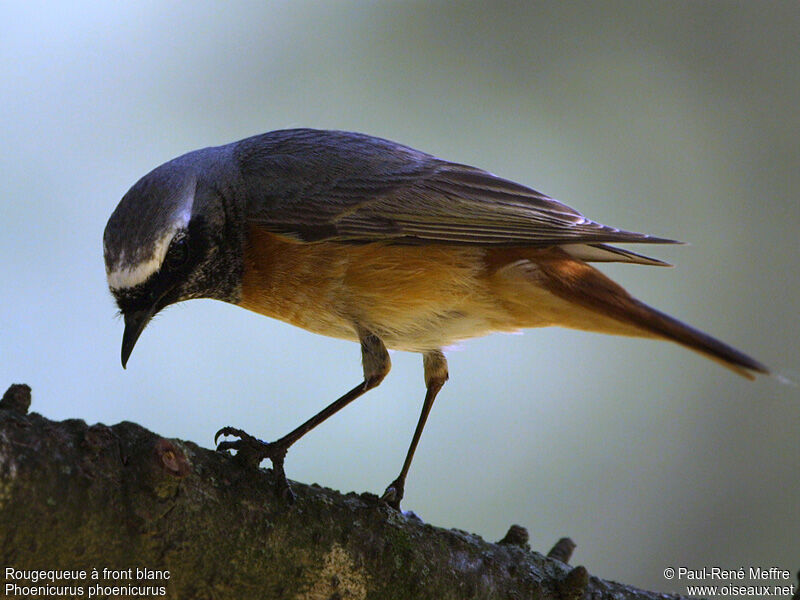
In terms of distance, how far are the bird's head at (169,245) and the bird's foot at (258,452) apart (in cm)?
66

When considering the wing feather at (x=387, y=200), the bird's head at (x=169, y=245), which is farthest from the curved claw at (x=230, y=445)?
the wing feather at (x=387, y=200)

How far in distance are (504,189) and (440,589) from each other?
79.6 inches

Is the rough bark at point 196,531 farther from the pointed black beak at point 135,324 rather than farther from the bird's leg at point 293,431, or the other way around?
the pointed black beak at point 135,324

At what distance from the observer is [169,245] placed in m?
3.85

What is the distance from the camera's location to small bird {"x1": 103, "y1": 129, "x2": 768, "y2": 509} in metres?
3.83

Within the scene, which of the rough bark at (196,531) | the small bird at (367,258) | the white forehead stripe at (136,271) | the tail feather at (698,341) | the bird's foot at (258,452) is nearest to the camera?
the rough bark at (196,531)

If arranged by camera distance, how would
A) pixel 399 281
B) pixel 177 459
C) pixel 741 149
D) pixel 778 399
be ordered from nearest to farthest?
pixel 177 459
pixel 399 281
pixel 778 399
pixel 741 149

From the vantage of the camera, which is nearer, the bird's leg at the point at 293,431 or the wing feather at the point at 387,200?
the bird's leg at the point at 293,431

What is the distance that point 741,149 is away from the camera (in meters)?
7.34

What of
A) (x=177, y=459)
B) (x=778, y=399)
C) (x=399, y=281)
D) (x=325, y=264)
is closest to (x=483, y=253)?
(x=399, y=281)

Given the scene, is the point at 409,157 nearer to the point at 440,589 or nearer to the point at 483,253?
the point at 483,253

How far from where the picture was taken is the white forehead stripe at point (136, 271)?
3709 millimetres

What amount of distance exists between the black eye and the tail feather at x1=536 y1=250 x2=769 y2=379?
1.59m

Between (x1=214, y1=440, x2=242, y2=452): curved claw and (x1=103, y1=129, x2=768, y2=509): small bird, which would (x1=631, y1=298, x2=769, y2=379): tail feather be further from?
(x1=214, y1=440, x2=242, y2=452): curved claw
